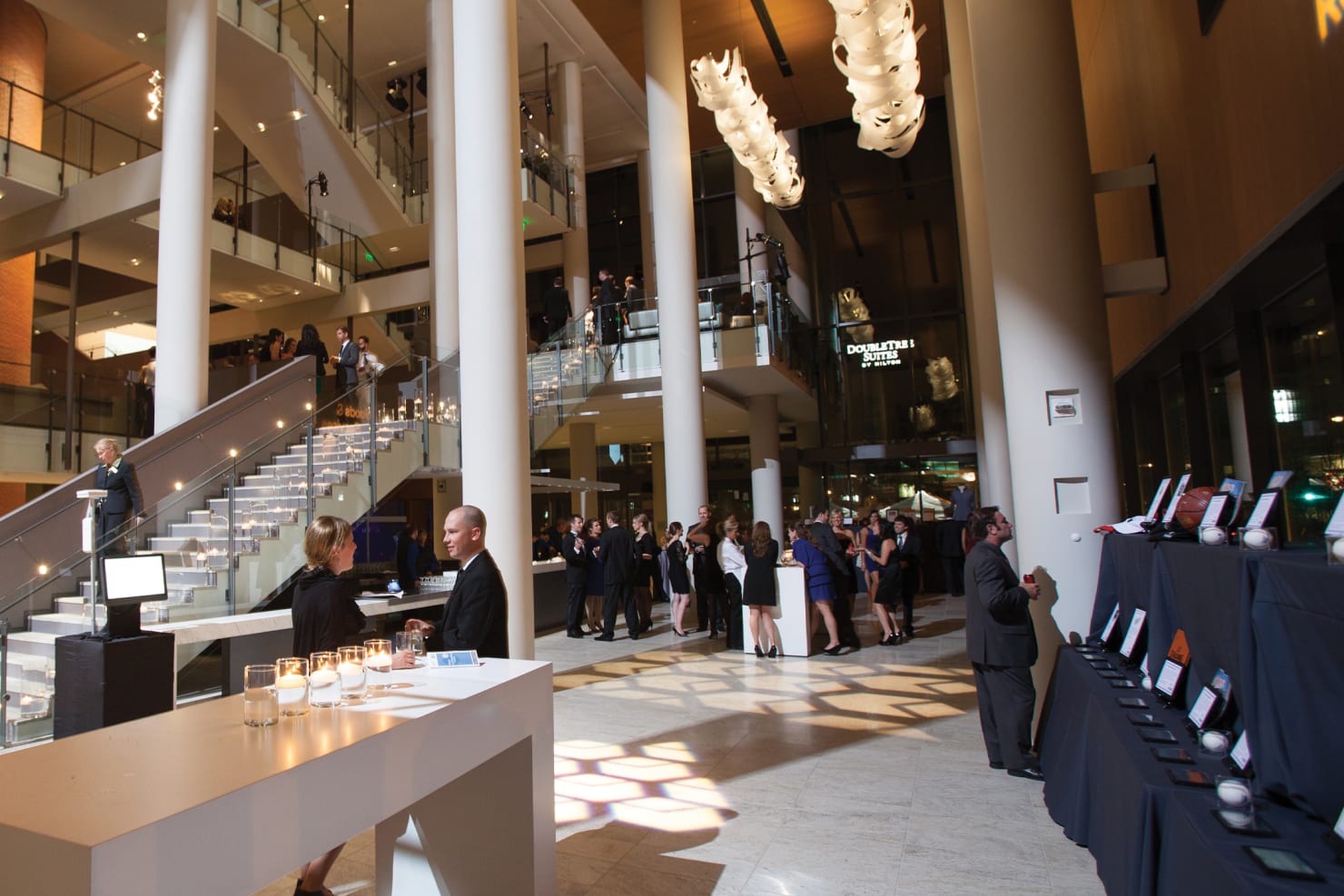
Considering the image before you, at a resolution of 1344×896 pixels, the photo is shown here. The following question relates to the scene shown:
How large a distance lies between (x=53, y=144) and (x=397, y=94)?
7.11m

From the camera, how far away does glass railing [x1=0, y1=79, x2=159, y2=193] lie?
504 inches

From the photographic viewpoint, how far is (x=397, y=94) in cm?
1902

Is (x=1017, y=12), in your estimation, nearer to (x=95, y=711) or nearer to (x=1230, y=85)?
(x=1230, y=85)

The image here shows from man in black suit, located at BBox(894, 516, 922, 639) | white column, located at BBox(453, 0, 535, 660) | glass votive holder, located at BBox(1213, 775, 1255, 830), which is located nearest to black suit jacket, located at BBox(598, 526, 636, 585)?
white column, located at BBox(453, 0, 535, 660)

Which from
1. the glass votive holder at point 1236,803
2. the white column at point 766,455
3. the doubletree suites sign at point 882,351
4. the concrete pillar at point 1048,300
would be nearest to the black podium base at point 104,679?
the glass votive holder at point 1236,803

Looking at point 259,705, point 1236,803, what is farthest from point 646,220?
point 1236,803

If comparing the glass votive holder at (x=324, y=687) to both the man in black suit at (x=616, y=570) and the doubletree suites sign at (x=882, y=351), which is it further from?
the doubletree suites sign at (x=882, y=351)

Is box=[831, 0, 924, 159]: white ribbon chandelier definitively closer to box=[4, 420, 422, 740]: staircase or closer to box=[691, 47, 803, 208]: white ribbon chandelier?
box=[691, 47, 803, 208]: white ribbon chandelier

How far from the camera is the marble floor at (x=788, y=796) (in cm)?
334

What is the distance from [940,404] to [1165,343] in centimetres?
1328

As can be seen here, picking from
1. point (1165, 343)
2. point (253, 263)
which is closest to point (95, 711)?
point (1165, 343)

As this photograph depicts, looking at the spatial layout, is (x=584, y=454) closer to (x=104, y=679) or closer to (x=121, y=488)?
(x=121, y=488)

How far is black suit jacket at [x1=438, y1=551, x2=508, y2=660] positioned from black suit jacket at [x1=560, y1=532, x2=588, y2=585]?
718 centimetres

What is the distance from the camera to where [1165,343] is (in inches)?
269
